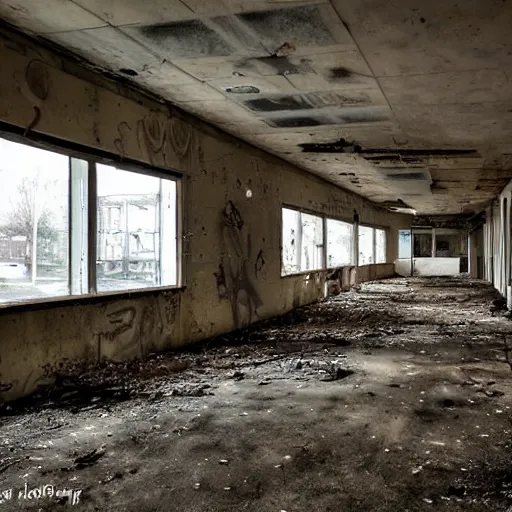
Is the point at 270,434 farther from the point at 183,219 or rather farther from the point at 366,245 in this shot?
the point at 366,245

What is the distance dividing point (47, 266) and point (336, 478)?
2.80 metres

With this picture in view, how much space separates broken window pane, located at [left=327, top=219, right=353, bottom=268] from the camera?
1268 centimetres

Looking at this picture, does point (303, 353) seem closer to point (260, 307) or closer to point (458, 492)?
point (260, 307)

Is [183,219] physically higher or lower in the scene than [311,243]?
higher

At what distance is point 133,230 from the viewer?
522 cm

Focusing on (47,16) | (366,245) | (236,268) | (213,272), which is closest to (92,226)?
(47,16)

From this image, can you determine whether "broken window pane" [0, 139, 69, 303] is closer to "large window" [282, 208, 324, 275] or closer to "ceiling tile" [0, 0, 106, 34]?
"ceiling tile" [0, 0, 106, 34]

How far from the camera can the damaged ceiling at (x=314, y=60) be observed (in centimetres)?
319

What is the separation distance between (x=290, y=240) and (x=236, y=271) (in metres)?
2.88

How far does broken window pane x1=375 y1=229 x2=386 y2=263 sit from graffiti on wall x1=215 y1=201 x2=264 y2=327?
11.6 m

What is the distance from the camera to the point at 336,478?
255cm

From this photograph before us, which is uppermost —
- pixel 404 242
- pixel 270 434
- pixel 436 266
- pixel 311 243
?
pixel 404 242

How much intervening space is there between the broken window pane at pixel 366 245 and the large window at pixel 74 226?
11.5 metres

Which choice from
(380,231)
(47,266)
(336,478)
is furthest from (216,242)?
(380,231)
